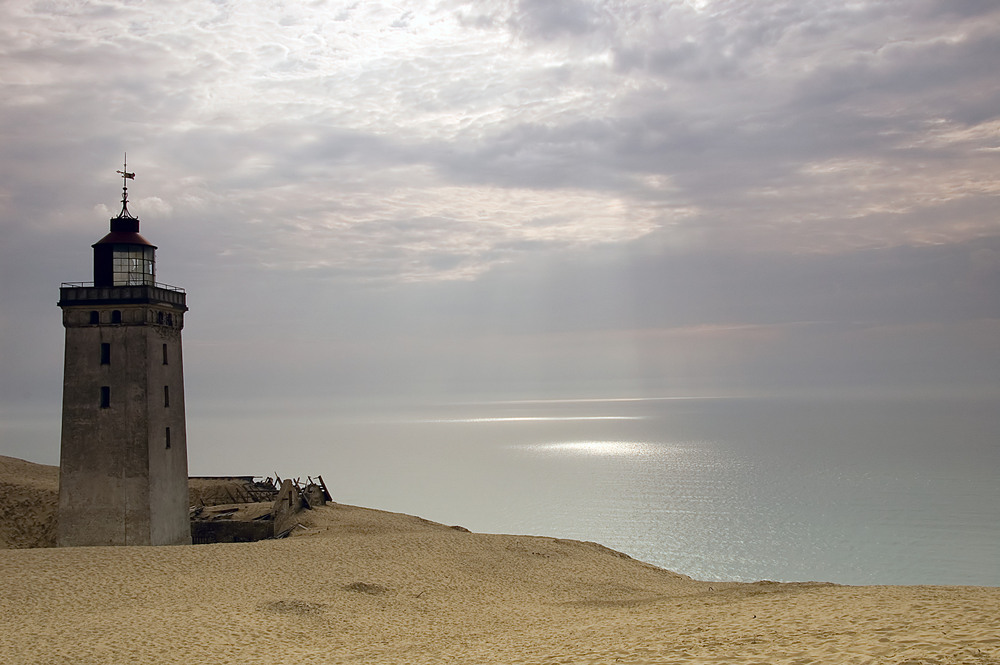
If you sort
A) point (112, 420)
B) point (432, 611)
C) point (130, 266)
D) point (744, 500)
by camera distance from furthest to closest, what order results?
point (744, 500)
point (130, 266)
point (112, 420)
point (432, 611)

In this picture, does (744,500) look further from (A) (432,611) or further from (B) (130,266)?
(B) (130,266)

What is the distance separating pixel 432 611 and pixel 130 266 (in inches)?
802

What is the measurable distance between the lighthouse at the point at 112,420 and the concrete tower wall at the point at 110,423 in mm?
40

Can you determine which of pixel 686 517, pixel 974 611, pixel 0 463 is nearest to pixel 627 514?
pixel 686 517

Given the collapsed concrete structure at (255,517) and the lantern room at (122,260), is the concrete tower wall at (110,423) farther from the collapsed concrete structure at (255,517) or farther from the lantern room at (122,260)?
the collapsed concrete structure at (255,517)

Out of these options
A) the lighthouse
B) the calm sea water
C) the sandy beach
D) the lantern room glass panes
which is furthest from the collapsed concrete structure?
the calm sea water

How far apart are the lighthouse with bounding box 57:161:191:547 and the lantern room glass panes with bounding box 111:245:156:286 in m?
0.47

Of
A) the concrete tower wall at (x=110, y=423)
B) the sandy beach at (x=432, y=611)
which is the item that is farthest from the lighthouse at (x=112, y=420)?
the sandy beach at (x=432, y=611)

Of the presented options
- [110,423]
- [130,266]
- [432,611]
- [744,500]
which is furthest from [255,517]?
[744,500]

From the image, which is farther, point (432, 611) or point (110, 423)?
point (110, 423)

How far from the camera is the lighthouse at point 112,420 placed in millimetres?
30203

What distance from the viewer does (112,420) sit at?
30266 mm

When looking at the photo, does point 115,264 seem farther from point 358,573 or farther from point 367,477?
point 367,477

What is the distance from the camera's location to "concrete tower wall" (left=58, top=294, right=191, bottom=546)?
30.2 meters
